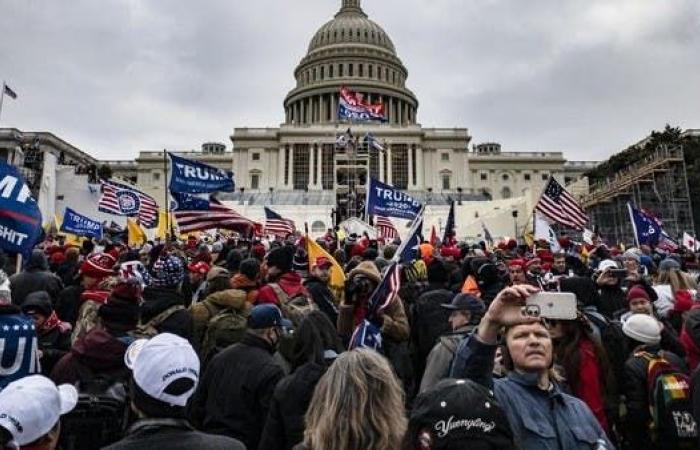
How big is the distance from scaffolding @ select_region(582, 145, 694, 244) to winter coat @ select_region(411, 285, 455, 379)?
103 ft

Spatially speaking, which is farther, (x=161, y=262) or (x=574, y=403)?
(x=161, y=262)

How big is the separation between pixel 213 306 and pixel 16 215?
2.31 m

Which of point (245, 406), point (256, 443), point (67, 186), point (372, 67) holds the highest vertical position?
point (372, 67)

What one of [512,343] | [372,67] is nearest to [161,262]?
[512,343]

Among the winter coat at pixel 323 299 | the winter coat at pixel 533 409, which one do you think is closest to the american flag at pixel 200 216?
the winter coat at pixel 323 299

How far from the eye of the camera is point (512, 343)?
2.38m

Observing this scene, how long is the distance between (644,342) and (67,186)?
30954 mm

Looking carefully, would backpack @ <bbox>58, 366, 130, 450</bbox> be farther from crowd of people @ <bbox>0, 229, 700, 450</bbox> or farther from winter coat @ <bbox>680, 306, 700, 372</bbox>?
winter coat @ <bbox>680, 306, 700, 372</bbox>

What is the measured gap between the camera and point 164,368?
2311 millimetres

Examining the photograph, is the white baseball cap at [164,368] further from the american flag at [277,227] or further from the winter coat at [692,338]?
the american flag at [277,227]

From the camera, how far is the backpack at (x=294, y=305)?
4.62 m

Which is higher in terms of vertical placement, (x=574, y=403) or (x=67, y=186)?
(x=67, y=186)

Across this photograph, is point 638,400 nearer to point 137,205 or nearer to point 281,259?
point 281,259

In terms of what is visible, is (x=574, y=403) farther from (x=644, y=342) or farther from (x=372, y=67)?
(x=372, y=67)
